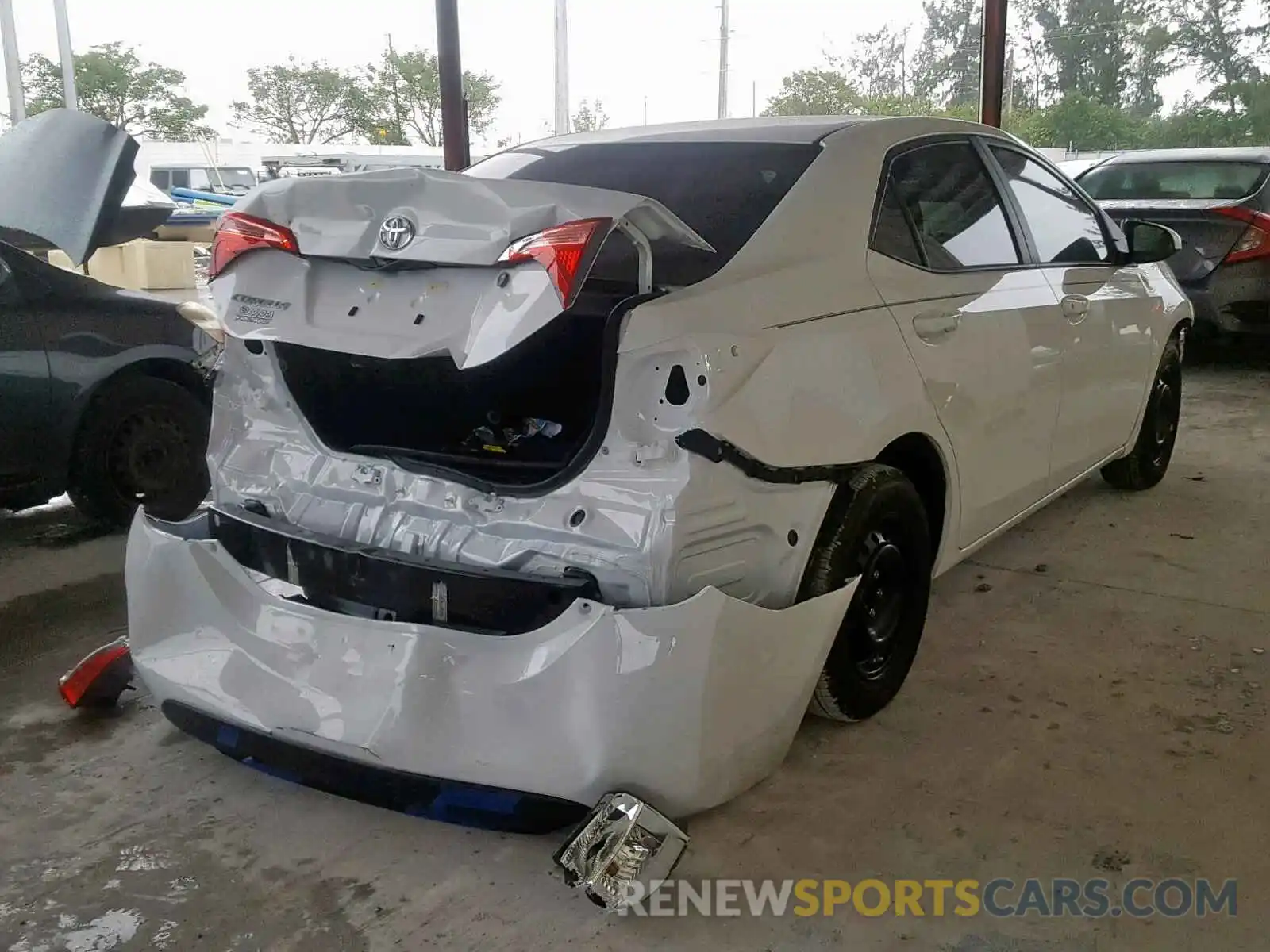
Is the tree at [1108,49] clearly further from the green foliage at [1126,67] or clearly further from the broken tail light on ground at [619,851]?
the broken tail light on ground at [619,851]

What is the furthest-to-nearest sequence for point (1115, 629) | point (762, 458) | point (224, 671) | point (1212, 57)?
point (1212, 57) < point (1115, 629) < point (224, 671) < point (762, 458)

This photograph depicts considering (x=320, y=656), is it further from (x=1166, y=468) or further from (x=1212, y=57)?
(x=1212, y=57)

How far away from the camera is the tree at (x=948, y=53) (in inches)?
566

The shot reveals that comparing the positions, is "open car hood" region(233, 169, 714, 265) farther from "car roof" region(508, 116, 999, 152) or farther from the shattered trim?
"car roof" region(508, 116, 999, 152)

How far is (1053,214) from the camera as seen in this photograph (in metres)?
3.67

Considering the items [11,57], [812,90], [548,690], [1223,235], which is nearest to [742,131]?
[548,690]

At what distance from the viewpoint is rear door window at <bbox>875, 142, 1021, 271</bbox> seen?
2.86m

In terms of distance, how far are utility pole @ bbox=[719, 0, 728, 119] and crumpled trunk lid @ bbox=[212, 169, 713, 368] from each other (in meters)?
15.4

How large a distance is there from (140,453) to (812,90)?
20.0 meters

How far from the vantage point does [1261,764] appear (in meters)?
2.62

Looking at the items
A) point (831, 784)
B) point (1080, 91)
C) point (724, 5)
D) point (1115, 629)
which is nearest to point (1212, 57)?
point (1080, 91)

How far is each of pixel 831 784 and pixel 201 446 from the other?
3397 mm

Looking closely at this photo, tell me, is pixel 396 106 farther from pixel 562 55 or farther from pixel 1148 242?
pixel 1148 242

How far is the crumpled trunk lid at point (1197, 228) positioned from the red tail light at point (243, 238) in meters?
6.45
